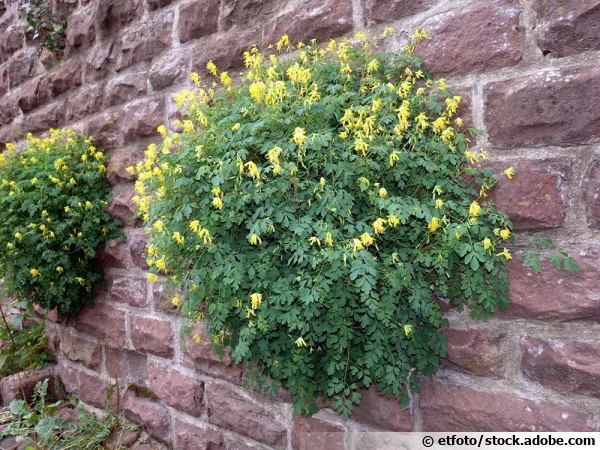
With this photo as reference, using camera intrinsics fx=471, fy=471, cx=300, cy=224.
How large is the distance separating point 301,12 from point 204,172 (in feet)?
3.24

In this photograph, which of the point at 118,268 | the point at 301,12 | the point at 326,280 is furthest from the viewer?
the point at 118,268

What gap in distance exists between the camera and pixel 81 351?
3.21 metres

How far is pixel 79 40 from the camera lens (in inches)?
127

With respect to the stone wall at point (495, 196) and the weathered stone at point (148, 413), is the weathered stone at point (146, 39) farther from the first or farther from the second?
the weathered stone at point (148, 413)

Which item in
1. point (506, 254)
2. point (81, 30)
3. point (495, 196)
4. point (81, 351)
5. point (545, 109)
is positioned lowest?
point (81, 351)

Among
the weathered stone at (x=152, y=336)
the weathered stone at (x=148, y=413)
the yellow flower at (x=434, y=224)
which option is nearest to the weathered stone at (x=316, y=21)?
the yellow flower at (x=434, y=224)

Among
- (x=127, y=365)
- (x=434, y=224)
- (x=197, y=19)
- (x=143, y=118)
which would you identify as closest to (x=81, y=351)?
(x=127, y=365)

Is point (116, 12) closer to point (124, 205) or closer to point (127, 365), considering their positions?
point (124, 205)

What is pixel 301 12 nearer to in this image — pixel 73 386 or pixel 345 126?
pixel 345 126

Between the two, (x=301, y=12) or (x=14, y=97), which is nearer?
(x=301, y=12)

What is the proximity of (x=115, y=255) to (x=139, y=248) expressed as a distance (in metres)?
0.29

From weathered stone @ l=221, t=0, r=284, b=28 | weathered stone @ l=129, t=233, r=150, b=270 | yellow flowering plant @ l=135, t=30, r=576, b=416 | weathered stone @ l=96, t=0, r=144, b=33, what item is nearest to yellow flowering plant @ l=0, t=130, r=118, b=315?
weathered stone @ l=129, t=233, r=150, b=270

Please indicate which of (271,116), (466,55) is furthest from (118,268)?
(466,55)

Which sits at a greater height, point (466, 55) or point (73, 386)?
point (466, 55)
